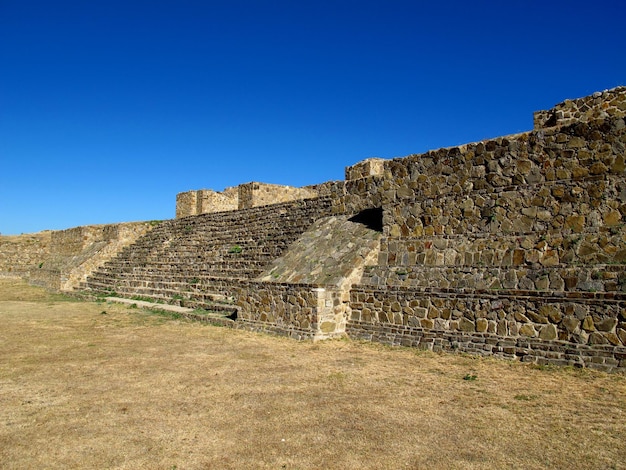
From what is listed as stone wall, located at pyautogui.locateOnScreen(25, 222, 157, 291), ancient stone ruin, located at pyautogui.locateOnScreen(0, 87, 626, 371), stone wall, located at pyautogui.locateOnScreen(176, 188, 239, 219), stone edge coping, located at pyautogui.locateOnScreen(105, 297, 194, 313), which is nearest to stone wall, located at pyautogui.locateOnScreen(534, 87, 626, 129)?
ancient stone ruin, located at pyautogui.locateOnScreen(0, 87, 626, 371)

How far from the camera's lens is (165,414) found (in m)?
5.41

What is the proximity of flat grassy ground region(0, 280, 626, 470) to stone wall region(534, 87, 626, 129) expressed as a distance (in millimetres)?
5023

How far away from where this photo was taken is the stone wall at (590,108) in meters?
8.86

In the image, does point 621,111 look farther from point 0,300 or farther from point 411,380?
point 0,300

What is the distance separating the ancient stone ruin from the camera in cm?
733

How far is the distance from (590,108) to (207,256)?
13.0 metres

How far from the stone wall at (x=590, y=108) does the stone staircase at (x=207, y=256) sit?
7380 millimetres

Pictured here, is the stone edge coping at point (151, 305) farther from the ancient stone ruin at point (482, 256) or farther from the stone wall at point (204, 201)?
the stone wall at point (204, 201)

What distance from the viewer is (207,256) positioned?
1797 cm

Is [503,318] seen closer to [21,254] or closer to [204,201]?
[204,201]

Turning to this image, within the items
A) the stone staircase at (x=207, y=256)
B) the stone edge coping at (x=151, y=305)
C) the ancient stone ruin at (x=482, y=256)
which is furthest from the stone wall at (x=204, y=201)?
the ancient stone ruin at (x=482, y=256)

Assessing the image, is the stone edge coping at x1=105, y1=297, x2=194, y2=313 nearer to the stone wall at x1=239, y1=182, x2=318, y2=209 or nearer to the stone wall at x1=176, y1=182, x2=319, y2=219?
the stone wall at x1=176, y1=182, x2=319, y2=219

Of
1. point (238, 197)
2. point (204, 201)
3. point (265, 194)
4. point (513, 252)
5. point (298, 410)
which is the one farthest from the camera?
point (204, 201)

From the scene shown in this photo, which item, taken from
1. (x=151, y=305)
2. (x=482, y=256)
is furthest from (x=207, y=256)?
(x=482, y=256)
